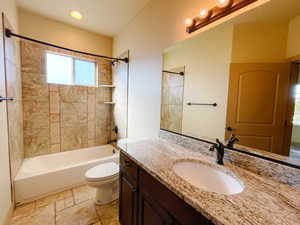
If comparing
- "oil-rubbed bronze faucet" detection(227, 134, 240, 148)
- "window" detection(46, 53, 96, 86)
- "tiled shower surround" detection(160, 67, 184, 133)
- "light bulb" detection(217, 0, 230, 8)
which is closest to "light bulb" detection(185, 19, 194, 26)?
"light bulb" detection(217, 0, 230, 8)

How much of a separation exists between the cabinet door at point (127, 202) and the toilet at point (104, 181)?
39cm

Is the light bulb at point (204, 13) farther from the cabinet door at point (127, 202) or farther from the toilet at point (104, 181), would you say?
the toilet at point (104, 181)

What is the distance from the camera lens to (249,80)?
0.98m

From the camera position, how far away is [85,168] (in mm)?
2172

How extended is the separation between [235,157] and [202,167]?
249 millimetres

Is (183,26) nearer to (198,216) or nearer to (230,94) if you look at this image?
(230,94)

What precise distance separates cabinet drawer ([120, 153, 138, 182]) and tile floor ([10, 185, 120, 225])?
0.73 m

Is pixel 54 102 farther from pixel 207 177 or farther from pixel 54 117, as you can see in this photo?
pixel 207 177

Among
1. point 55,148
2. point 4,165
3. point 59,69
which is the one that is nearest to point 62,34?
point 59,69

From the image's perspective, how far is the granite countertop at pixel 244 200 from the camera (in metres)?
0.54

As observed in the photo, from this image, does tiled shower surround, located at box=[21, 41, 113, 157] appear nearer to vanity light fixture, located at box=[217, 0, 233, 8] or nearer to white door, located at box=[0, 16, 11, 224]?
white door, located at box=[0, 16, 11, 224]

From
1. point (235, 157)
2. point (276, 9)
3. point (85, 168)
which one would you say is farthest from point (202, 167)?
point (85, 168)

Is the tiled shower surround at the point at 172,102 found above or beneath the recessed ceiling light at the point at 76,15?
beneath

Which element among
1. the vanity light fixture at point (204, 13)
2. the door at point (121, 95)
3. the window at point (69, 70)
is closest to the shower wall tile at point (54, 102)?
the window at point (69, 70)
